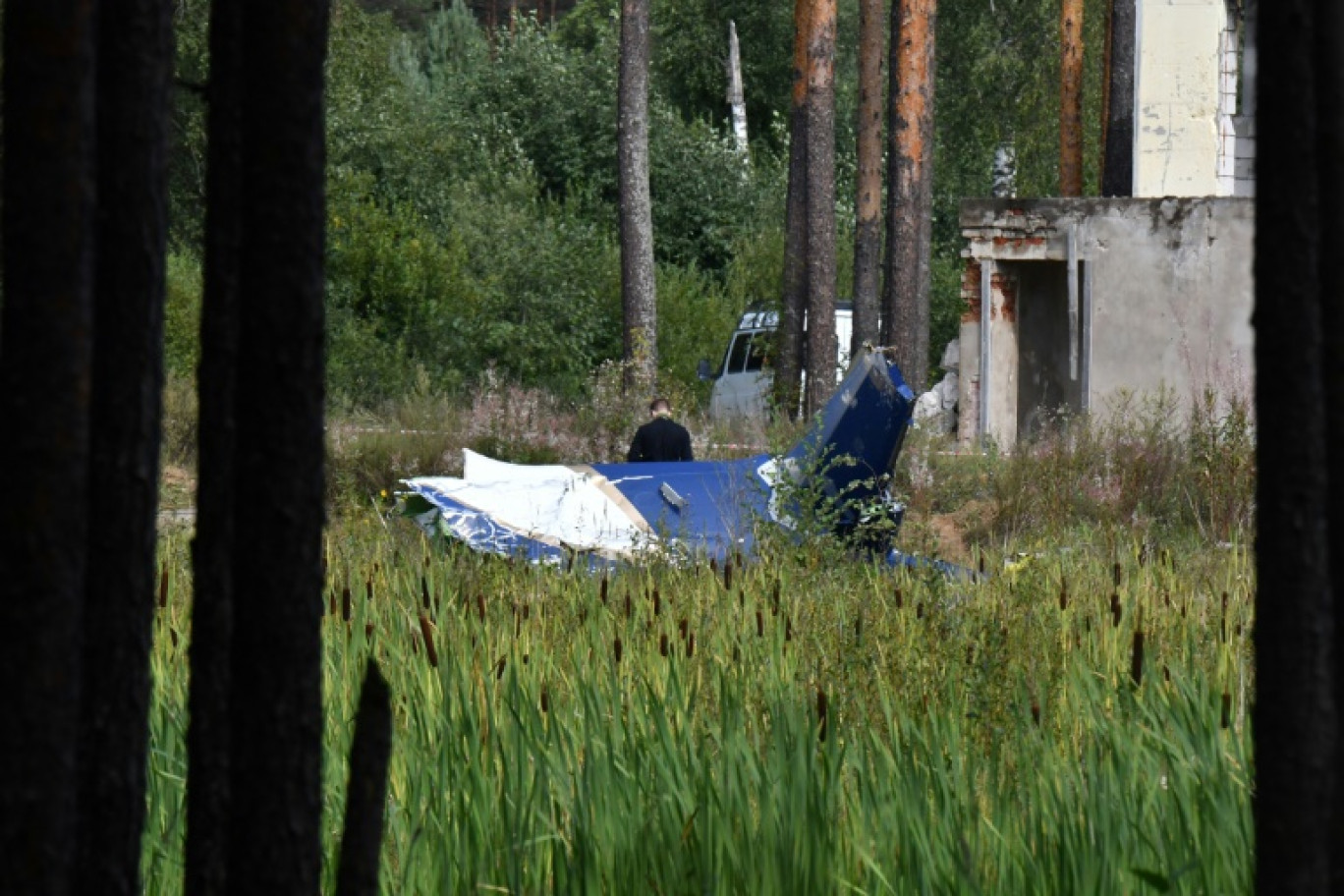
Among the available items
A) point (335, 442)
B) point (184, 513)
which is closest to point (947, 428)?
point (335, 442)

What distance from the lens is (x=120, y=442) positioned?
5.15ft

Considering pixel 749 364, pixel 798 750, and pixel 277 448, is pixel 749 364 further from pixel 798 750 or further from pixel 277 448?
pixel 277 448

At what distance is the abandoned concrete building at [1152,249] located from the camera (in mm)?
18031

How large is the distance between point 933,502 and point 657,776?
1059 cm

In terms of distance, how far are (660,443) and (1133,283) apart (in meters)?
6.89

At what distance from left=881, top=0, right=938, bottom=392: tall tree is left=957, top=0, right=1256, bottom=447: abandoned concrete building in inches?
91.7

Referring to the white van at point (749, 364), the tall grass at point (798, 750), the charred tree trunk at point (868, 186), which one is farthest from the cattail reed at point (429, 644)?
the white van at point (749, 364)

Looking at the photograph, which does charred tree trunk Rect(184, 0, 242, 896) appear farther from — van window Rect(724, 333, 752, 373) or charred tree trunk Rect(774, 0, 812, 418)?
van window Rect(724, 333, 752, 373)

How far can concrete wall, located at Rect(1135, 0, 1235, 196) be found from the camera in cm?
1802

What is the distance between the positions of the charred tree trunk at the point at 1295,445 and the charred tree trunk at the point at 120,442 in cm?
93

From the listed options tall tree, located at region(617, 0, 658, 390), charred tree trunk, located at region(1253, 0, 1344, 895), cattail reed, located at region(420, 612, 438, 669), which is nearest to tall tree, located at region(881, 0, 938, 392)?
tall tree, located at region(617, 0, 658, 390)


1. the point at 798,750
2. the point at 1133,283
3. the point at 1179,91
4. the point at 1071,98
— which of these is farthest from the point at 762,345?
the point at 798,750

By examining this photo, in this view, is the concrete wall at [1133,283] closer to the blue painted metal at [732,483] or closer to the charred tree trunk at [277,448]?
the blue painted metal at [732,483]

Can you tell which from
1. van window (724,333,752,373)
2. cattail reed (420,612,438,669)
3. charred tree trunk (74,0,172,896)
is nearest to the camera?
charred tree trunk (74,0,172,896)
